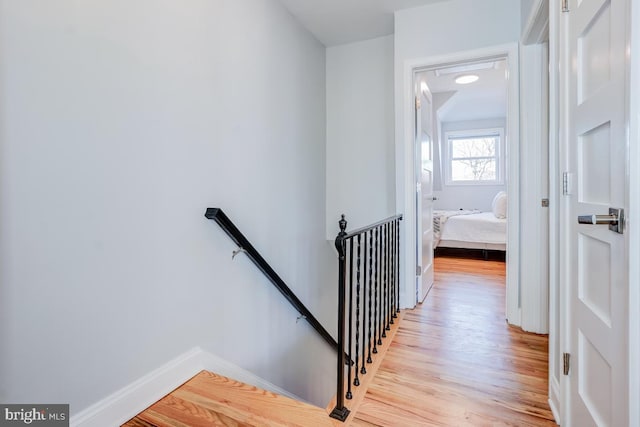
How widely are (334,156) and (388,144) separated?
585 millimetres

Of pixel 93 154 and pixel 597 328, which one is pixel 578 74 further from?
pixel 93 154

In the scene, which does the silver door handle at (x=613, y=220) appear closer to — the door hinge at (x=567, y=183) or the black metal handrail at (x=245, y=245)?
the door hinge at (x=567, y=183)

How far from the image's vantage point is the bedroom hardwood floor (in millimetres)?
1457

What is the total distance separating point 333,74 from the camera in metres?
3.46

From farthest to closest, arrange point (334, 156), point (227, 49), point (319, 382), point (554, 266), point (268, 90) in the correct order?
point (334, 156), point (319, 382), point (268, 90), point (227, 49), point (554, 266)

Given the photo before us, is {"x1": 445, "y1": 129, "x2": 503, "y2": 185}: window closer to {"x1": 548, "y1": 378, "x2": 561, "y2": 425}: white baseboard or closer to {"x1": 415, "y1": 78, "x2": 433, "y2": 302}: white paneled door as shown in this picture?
{"x1": 415, "y1": 78, "x2": 433, "y2": 302}: white paneled door

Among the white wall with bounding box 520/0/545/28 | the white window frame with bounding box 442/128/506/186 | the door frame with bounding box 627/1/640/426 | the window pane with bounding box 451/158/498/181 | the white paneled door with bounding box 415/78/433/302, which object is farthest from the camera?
the window pane with bounding box 451/158/498/181

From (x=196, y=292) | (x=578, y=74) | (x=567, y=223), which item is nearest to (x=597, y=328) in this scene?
(x=567, y=223)

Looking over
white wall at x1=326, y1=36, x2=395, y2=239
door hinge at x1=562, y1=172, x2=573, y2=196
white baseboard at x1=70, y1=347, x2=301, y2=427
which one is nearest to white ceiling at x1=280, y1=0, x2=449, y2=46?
white wall at x1=326, y1=36, x2=395, y2=239

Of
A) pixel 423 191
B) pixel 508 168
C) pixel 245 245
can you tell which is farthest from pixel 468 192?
pixel 245 245

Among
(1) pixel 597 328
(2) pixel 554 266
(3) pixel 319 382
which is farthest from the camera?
(3) pixel 319 382

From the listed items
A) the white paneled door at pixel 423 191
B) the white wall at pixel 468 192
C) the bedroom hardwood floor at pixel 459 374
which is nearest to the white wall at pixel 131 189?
the bedroom hardwood floor at pixel 459 374

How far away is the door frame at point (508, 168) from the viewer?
2.35 meters

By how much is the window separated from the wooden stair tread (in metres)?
6.27
